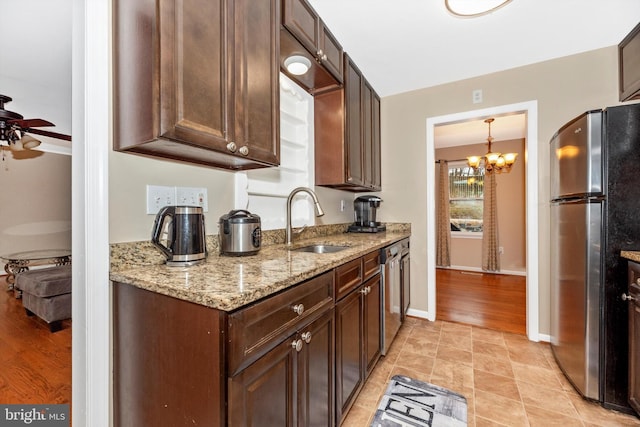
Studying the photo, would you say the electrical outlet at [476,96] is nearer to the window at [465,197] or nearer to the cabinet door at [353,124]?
the cabinet door at [353,124]

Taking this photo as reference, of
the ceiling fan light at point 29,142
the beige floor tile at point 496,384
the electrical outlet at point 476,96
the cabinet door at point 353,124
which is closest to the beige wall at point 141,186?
the cabinet door at point 353,124

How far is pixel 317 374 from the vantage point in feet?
3.44

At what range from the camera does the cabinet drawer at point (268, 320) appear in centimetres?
68

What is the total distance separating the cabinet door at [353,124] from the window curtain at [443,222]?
11.1 ft

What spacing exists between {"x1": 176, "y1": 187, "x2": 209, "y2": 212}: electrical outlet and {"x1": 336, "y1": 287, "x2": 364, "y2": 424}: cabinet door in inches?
32.2

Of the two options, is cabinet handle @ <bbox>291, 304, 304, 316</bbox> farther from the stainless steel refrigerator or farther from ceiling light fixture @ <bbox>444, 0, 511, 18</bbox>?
ceiling light fixture @ <bbox>444, 0, 511, 18</bbox>

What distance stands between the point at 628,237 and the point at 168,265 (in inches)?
89.7

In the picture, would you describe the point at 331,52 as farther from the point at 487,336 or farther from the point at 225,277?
the point at 487,336

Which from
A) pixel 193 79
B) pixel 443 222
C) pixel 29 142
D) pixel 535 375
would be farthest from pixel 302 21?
pixel 443 222

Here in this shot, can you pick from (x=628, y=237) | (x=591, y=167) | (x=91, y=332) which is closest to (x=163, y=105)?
(x=91, y=332)

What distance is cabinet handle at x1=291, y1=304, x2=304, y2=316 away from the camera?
899mm

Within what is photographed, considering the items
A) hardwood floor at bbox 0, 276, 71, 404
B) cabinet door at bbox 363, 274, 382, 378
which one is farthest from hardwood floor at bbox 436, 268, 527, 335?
hardwood floor at bbox 0, 276, 71, 404

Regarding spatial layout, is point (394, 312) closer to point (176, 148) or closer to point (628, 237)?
point (628, 237)

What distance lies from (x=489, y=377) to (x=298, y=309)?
1662 mm
